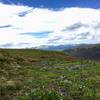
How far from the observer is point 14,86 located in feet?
82.0

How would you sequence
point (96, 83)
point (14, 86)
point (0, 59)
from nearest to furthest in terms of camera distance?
point (14, 86) < point (96, 83) < point (0, 59)

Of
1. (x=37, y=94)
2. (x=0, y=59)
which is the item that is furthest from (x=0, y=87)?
(x=0, y=59)

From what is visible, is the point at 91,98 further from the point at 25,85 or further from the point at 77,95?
the point at 25,85

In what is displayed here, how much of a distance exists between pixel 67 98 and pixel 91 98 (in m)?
1.55

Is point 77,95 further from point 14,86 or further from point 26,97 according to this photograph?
point 14,86

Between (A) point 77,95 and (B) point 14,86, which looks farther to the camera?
(B) point 14,86

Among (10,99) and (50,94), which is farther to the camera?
(10,99)

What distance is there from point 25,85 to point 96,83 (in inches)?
230

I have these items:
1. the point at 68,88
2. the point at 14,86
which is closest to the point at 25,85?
the point at 14,86

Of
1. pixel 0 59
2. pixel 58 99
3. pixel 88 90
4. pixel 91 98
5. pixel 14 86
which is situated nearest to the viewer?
pixel 58 99

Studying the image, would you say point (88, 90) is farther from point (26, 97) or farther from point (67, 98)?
point (26, 97)

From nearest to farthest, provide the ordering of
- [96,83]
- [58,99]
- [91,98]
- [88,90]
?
[58,99] → [91,98] → [88,90] → [96,83]

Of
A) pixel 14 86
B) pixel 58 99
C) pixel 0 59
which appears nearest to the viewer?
pixel 58 99

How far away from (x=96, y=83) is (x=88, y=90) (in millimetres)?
4391
